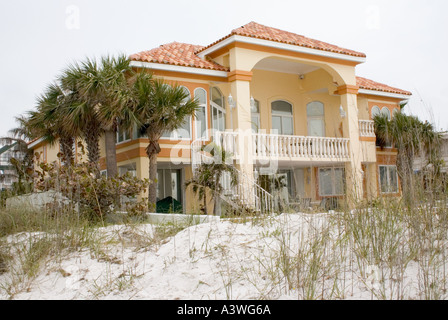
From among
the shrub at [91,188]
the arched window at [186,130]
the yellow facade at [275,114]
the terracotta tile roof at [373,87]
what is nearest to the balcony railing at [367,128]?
the yellow facade at [275,114]

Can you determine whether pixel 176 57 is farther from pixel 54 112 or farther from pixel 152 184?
pixel 152 184

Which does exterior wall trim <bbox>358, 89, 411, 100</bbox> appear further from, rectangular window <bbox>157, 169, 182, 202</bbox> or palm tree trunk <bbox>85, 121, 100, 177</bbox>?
palm tree trunk <bbox>85, 121, 100, 177</bbox>

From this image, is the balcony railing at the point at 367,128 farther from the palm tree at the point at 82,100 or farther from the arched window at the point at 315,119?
the palm tree at the point at 82,100

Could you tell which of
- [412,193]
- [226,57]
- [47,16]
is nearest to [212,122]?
[226,57]

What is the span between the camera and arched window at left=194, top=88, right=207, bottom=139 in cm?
1683

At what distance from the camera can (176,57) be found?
1697 cm

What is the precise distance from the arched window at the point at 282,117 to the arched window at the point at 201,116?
431cm

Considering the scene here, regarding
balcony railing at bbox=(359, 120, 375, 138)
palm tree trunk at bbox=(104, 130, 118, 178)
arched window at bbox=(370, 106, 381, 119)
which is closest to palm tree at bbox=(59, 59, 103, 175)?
palm tree trunk at bbox=(104, 130, 118, 178)

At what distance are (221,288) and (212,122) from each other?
12.5m

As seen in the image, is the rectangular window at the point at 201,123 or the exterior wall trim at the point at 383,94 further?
the exterior wall trim at the point at 383,94

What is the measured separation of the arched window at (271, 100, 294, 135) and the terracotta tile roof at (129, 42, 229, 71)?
13.8 ft

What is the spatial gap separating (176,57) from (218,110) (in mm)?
2554

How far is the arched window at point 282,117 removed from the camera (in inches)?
803

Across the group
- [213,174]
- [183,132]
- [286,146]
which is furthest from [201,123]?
[213,174]
